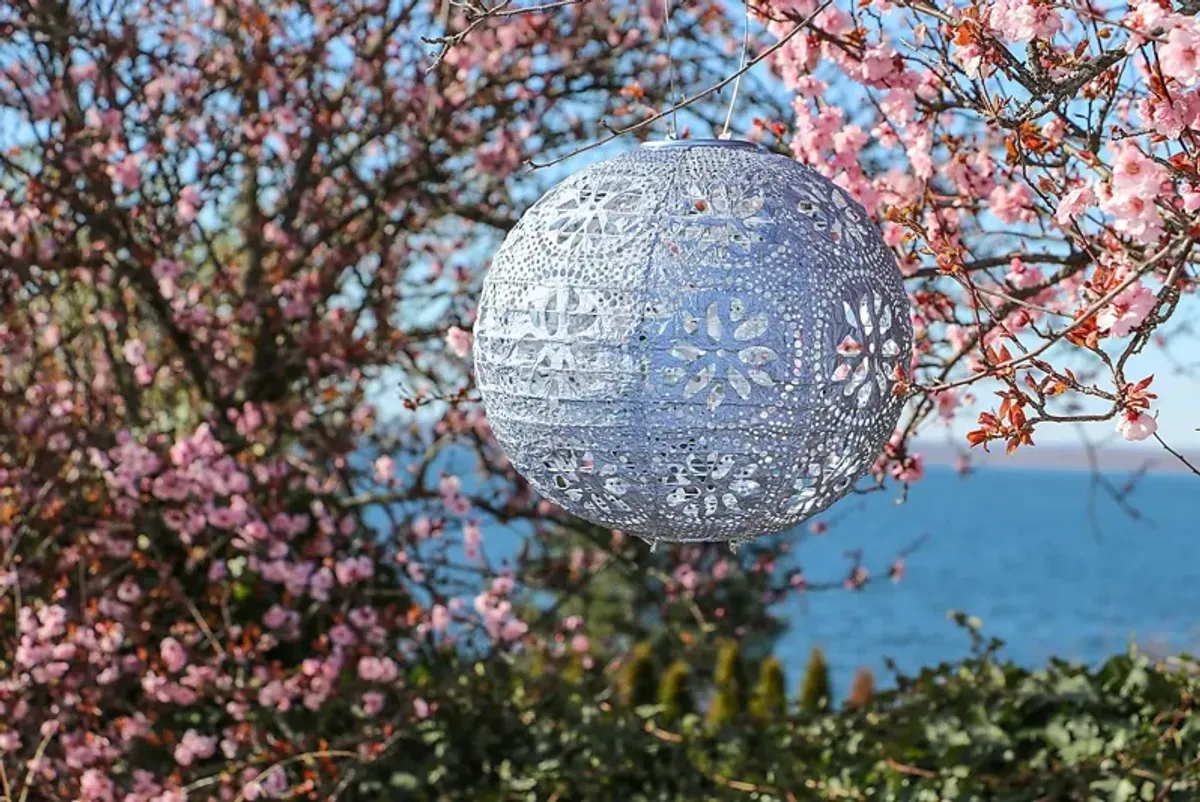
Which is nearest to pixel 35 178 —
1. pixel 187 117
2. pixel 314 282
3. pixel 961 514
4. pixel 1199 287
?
pixel 187 117

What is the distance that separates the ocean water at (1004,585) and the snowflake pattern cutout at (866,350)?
98.7ft

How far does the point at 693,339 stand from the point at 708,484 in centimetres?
22

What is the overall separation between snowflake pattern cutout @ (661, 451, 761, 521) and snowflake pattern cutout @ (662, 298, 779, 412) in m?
0.09

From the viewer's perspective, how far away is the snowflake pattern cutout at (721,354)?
1.93 m

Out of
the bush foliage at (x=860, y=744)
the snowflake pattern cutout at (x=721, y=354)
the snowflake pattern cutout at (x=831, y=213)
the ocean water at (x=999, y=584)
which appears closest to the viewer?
the snowflake pattern cutout at (x=721, y=354)

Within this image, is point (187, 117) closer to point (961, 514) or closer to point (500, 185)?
point (500, 185)

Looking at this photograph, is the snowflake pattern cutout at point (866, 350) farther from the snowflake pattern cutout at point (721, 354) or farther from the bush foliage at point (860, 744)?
the bush foliage at point (860, 744)

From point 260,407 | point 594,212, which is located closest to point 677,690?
point 260,407

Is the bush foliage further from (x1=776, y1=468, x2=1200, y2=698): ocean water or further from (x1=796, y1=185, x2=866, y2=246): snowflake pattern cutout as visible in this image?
(x1=776, y1=468, x2=1200, y2=698): ocean water

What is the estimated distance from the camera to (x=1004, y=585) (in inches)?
2173

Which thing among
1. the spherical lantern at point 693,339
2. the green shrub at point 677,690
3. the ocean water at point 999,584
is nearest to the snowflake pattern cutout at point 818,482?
the spherical lantern at point 693,339

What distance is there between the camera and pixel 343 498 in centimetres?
488

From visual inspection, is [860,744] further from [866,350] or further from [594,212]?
[594,212]

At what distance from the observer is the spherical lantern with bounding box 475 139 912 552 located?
1.95 meters
